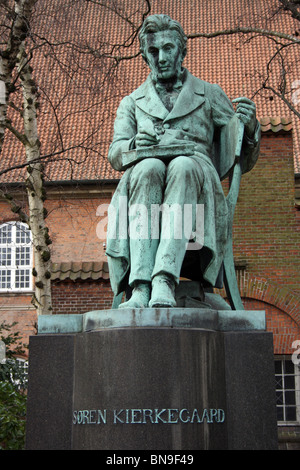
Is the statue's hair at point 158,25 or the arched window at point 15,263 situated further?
the arched window at point 15,263

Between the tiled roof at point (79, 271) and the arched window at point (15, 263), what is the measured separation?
539 centimetres

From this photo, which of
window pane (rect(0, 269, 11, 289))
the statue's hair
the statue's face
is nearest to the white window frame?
window pane (rect(0, 269, 11, 289))

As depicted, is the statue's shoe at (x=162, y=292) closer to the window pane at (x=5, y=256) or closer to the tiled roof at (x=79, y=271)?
the tiled roof at (x=79, y=271)

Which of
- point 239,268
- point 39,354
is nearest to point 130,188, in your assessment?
point 39,354

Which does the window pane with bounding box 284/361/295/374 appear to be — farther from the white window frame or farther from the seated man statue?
the seated man statue

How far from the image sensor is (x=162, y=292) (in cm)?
424

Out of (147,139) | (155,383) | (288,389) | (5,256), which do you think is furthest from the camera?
(5,256)

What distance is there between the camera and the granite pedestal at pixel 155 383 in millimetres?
3877

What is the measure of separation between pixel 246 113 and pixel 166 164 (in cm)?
83

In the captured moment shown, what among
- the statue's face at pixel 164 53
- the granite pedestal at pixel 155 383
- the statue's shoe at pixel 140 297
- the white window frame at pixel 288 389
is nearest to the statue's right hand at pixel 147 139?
the statue's face at pixel 164 53

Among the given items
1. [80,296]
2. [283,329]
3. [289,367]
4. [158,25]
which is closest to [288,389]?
[289,367]

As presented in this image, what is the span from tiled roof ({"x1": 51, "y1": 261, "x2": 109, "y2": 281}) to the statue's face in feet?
35.4

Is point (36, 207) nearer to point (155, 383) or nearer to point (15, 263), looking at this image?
point (155, 383)
